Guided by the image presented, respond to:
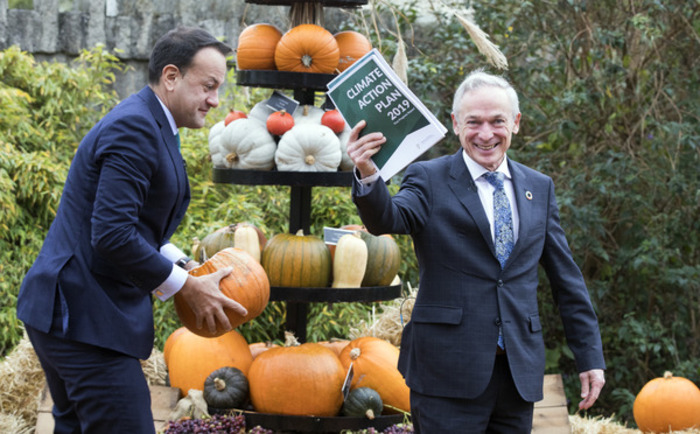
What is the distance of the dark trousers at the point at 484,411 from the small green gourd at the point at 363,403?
119 centimetres

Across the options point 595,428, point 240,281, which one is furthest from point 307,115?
point 595,428

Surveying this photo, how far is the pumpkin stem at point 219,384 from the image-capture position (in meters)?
3.60

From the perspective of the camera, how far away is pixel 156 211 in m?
2.24

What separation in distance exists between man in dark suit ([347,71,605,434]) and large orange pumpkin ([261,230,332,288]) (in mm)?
1181

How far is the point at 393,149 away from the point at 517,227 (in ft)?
1.61

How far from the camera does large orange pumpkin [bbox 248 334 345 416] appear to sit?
3574mm

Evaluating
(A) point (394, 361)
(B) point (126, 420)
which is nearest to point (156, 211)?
(B) point (126, 420)

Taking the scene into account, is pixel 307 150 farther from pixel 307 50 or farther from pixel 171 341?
pixel 171 341

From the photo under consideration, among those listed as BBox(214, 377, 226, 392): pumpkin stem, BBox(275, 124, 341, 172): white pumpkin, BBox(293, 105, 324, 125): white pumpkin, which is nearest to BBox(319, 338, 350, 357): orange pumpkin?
BBox(214, 377, 226, 392): pumpkin stem

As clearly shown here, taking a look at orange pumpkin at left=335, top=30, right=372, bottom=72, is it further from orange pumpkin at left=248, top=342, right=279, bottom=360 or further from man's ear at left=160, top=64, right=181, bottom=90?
man's ear at left=160, top=64, right=181, bottom=90

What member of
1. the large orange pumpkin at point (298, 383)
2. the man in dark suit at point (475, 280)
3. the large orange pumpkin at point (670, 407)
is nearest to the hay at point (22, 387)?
the large orange pumpkin at point (298, 383)

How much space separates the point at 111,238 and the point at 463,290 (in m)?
0.95

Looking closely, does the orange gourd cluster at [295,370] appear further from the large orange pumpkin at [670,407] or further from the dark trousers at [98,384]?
the dark trousers at [98,384]

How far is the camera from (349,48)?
379cm
